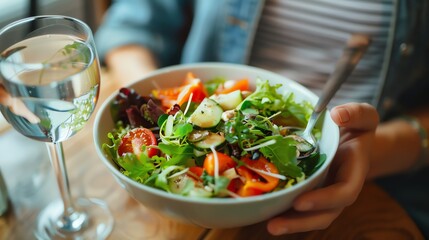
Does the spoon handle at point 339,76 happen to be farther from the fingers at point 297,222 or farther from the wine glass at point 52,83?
the wine glass at point 52,83

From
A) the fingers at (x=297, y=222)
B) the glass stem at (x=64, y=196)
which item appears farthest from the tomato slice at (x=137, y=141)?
the fingers at (x=297, y=222)

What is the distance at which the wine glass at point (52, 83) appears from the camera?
62 cm

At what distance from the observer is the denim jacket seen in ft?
3.78

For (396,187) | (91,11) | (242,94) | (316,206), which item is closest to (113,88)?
(242,94)

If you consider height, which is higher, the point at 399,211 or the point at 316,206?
the point at 316,206

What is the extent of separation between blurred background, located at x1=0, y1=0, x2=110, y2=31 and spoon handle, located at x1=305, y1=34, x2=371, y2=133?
1600 mm

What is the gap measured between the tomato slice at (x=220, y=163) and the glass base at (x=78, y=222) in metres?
0.26

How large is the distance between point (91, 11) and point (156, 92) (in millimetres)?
1496

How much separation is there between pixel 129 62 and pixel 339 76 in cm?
71

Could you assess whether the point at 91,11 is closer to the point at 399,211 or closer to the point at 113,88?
the point at 113,88

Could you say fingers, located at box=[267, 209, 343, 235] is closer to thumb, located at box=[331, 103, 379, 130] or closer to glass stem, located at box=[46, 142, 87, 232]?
thumb, located at box=[331, 103, 379, 130]

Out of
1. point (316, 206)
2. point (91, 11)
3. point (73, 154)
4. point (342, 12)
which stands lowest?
point (91, 11)

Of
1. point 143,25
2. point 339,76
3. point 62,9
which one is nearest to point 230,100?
point 339,76

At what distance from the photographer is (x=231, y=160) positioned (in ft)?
2.28
